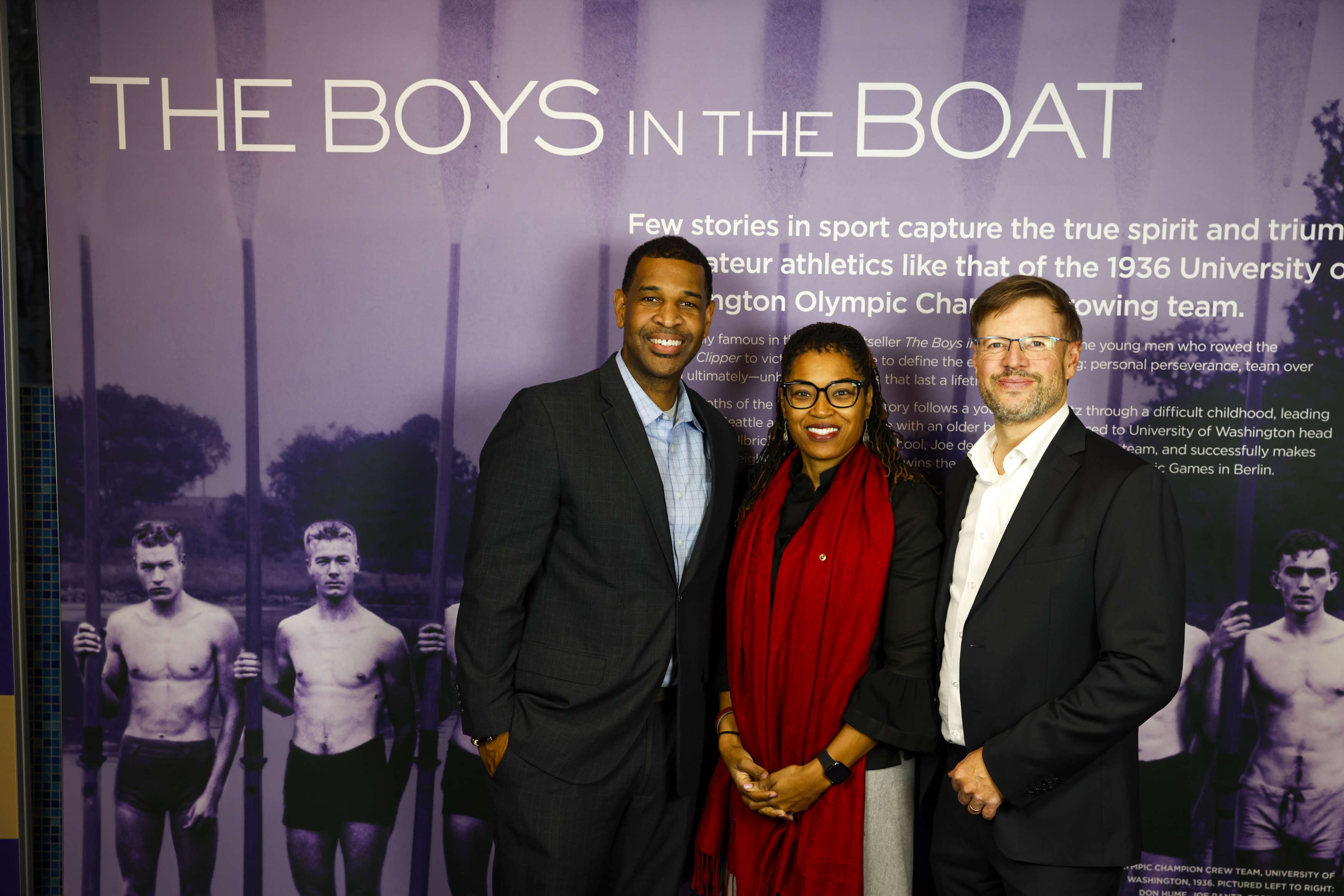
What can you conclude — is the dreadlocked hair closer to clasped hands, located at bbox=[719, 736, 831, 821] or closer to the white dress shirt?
the white dress shirt

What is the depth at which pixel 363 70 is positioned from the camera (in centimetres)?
270

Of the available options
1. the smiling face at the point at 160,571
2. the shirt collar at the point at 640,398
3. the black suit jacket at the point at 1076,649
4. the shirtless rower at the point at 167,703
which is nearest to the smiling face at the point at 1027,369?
the black suit jacket at the point at 1076,649

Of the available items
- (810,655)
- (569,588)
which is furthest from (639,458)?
(810,655)

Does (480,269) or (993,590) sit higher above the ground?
(480,269)

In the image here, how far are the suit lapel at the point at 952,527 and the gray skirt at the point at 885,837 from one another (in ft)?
1.31

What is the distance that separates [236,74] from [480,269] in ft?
3.40

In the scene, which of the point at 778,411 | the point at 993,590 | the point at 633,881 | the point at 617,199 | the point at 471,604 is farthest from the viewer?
the point at 617,199

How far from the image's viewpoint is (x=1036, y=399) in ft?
6.31

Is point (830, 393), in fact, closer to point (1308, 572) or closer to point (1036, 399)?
point (1036, 399)

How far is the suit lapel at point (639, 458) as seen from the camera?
207 cm

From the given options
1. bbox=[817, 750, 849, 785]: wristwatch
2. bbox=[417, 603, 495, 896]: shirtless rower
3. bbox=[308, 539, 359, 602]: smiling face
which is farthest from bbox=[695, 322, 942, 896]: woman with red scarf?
bbox=[308, 539, 359, 602]: smiling face

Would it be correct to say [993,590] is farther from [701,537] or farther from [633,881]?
[633,881]

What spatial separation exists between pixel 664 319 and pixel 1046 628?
1201 mm

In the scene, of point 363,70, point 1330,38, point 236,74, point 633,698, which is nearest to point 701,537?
point 633,698
